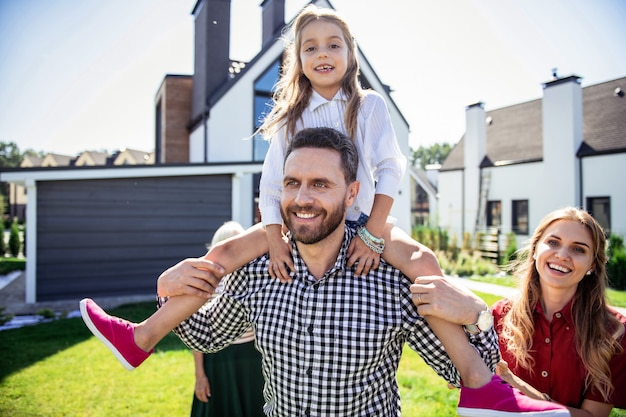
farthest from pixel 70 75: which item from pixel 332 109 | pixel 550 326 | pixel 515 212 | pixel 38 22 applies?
pixel 515 212

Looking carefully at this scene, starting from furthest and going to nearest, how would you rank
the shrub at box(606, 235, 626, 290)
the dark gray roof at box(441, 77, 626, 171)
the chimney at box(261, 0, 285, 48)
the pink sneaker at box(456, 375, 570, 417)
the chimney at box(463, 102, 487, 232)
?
1. the chimney at box(463, 102, 487, 232)
2. the dark gray roof at box(441, 77, 626, 171)
3. the chimney at box(261, 0, 285, 48)
4. the shrub at box(606, 235, 626, 290)
5. the pink sneaker at box(456, 375, 570, 417)

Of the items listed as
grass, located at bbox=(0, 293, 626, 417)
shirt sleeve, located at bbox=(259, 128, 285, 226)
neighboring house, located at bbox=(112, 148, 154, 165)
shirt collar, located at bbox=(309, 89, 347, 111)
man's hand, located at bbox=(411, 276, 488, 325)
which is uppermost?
neighboring house, located at bbox=(112, 148, 154, 165)

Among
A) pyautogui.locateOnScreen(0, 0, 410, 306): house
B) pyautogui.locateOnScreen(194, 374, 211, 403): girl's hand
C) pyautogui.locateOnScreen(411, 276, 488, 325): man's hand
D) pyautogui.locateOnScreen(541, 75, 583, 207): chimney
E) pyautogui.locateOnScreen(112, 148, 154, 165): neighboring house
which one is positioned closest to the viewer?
pyautogui.locateOnScreen(411, 276, 488, 325): man's hand

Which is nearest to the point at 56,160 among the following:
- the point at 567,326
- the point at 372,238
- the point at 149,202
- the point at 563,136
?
the point at 149,202

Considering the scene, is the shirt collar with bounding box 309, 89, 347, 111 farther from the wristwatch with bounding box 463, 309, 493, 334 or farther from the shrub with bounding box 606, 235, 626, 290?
the shrub with bounding box 606, 235, 626, 290

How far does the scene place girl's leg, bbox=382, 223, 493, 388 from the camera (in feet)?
5.67

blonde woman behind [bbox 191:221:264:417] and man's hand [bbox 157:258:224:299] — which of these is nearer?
man's hand [bbox 157:258:224:299]

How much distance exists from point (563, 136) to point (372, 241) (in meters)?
17.0

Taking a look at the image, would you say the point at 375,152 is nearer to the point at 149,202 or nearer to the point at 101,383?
the point at 101,383

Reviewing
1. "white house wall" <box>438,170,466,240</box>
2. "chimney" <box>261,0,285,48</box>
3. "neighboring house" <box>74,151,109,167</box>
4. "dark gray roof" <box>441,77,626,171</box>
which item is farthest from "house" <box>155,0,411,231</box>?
"neighboring house" <box>74,151,109,167</box>

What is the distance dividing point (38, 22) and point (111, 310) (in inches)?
215

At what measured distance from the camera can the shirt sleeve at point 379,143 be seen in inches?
91.0

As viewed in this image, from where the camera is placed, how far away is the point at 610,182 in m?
15.1

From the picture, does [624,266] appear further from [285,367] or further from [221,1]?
[221,1]
